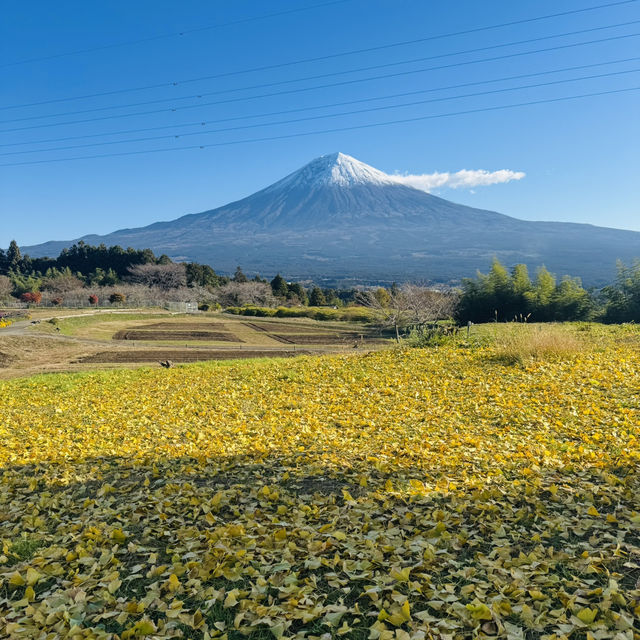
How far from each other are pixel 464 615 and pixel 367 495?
1.96m

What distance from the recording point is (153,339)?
40562 millimetres

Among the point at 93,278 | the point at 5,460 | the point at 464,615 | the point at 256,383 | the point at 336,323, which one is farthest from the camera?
the point at 93,278

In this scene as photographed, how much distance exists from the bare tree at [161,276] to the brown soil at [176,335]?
3619 cm

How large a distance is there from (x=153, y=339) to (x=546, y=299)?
33621 millimetres

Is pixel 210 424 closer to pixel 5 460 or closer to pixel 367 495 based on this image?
pixel 5 460

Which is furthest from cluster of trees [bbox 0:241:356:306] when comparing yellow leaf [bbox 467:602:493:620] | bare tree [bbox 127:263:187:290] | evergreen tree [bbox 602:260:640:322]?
yellow leaf [bbox 467:602:493:620]

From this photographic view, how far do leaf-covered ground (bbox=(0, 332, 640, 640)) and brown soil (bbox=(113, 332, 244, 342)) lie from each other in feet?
108

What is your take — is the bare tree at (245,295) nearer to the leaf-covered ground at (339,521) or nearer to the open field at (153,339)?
the open field at (153,339)

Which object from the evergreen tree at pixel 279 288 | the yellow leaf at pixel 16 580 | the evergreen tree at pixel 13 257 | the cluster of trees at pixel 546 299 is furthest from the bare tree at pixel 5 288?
the yellow leaf at pixel 16 580

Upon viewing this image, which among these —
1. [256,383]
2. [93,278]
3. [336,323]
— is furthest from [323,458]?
[93,278]

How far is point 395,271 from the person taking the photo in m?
189

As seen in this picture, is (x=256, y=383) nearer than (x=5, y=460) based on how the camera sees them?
No

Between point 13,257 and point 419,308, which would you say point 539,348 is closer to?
point 419,308

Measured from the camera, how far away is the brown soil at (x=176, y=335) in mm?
41125
